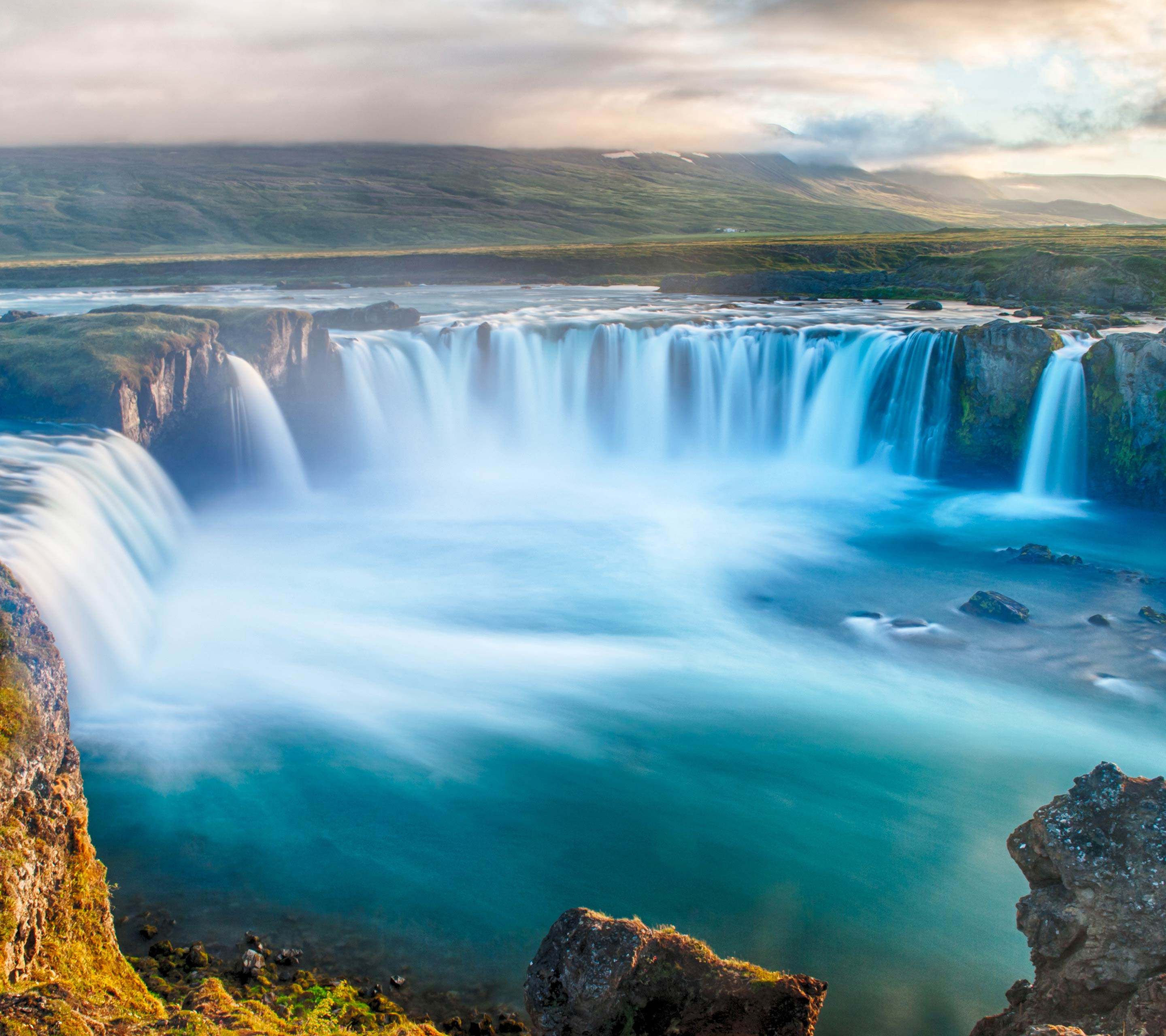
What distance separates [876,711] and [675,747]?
3478 millimetres

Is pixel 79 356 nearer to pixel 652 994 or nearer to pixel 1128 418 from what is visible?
pixel 652 994

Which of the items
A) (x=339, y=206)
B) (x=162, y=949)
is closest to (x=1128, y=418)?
(x=162, y=949)

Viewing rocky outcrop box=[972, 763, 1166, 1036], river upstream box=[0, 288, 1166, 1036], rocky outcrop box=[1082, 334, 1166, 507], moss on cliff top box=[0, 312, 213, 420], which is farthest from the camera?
rocky outcrop box=[1082, 334, 1166, 507]

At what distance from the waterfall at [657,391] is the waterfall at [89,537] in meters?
9.62

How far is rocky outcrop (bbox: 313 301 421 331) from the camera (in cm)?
3316

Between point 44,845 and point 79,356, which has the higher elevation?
point 79,356

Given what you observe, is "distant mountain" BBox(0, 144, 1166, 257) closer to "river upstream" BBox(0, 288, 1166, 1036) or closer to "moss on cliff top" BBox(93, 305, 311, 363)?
"moss on cliff top" BBox(93, 305, 311, 363)

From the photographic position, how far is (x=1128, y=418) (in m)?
24.5

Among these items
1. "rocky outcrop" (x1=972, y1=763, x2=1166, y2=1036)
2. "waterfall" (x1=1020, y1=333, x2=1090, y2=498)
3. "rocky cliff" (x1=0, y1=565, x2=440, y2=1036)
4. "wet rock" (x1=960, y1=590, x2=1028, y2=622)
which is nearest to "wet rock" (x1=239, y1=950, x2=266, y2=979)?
"rocky cliff" (x1=0, y1=565, x2=440, y2=1036)

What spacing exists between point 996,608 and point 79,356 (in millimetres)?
20933

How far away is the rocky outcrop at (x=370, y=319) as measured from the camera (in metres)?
33.2

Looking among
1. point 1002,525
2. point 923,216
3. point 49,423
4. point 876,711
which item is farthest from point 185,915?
point 923,216

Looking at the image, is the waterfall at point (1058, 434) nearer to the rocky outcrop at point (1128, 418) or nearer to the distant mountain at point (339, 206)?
the rocky outcrop at point (1128, 418)

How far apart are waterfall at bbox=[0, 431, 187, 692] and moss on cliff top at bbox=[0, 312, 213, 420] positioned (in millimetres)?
1683
